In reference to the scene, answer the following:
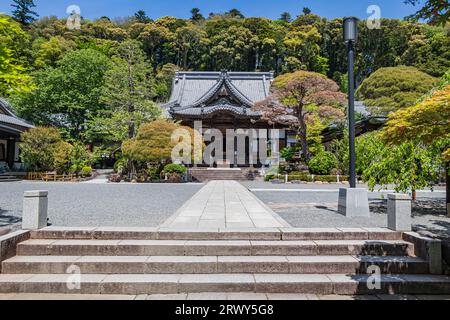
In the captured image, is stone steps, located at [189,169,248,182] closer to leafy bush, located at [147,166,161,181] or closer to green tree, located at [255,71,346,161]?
leafy bush, located at [147,166,161,181]

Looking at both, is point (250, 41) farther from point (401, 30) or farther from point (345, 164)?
point (345, 164)

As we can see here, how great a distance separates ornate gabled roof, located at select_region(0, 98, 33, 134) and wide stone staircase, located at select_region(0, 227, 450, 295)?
21.8 m

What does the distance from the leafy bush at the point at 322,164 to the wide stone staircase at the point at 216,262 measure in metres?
15.0

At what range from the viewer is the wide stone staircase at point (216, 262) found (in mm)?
3619

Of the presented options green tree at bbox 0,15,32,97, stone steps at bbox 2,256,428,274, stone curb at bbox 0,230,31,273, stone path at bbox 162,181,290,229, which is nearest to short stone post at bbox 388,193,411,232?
stone steps at bbox 2,256,428,274

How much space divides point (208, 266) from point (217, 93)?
75.7ft

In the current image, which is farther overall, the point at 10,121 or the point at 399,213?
the point at 10,121

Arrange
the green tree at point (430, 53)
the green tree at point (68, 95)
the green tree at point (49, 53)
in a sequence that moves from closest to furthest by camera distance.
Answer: the green tree at point (68, 95), the green tree at point (430, 53), the green tree at point (49, 53)

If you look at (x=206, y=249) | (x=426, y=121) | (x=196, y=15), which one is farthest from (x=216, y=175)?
(x=196, y=15)

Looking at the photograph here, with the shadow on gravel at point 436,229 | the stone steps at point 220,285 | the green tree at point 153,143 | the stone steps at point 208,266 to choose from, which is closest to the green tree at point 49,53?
the green tree at point 153,143

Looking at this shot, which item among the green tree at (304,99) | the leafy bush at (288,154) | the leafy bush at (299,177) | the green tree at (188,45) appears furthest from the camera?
the green tree at (188,45)

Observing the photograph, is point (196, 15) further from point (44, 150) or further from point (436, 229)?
point (436, 229)

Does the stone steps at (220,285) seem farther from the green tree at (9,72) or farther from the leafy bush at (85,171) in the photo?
the leafy bush at (85,171)

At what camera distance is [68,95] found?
25109 millimetres
